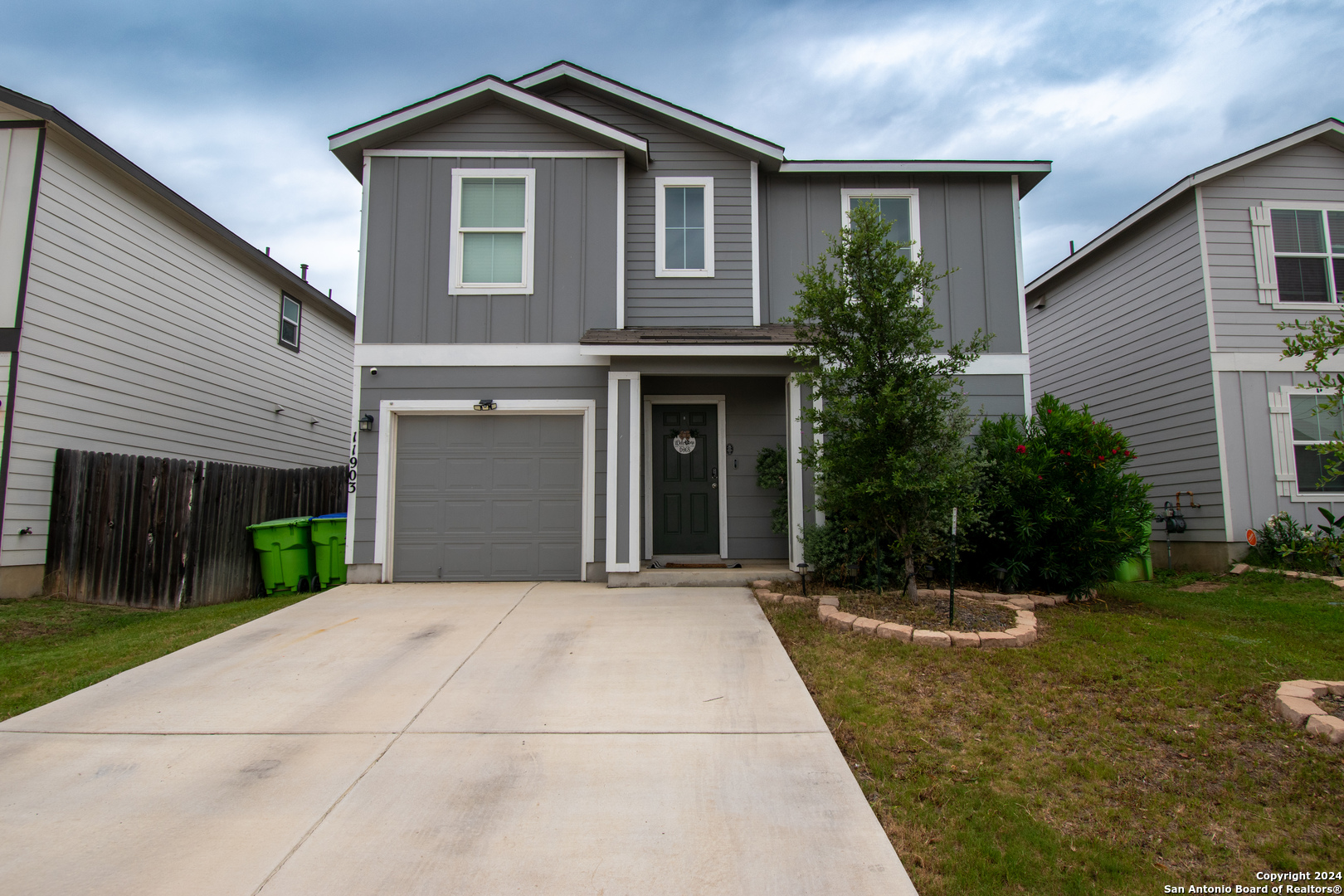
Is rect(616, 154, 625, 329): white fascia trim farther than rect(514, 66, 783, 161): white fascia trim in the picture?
No

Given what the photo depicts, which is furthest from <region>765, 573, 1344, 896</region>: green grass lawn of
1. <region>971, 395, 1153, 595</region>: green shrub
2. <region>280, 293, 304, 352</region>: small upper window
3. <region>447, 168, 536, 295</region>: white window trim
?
<region>280, 293, 304, 352</region>: small upper window

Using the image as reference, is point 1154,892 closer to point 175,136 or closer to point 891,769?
point 891,769

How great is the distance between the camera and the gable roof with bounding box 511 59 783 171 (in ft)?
29.3

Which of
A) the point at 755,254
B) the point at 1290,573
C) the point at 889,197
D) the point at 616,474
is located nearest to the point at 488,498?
the point at 616,474

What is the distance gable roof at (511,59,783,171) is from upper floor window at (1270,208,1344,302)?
7.72m

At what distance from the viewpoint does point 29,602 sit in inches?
289

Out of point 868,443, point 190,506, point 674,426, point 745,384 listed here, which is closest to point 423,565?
point 190,506

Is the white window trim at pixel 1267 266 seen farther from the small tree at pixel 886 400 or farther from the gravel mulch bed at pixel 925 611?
the gravel mulch bed at pixel 925 611

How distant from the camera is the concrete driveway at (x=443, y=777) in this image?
8.54ft

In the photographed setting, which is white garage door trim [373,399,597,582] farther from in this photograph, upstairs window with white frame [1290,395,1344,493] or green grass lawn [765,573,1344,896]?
upstairs window with white frame [1290,395,1344,493]

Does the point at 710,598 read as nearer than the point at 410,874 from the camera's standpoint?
No

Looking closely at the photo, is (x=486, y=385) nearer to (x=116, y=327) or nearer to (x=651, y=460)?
(x=651, y=460)

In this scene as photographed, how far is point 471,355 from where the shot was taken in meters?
8.38

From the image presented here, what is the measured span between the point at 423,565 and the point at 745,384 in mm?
4738
